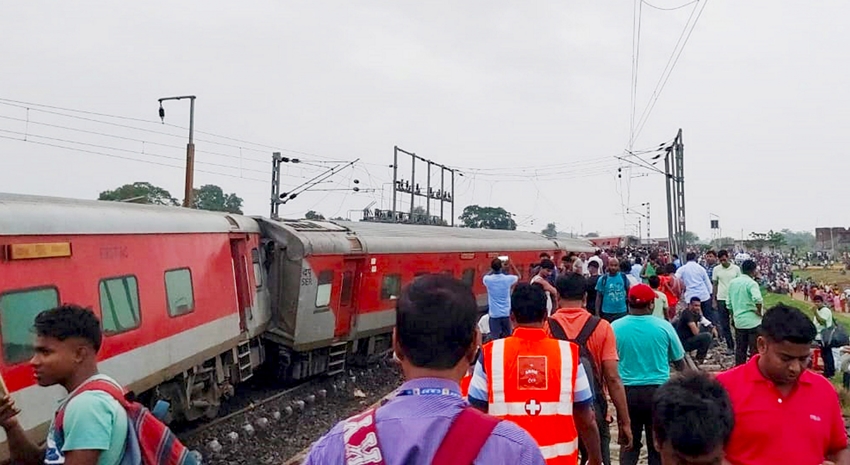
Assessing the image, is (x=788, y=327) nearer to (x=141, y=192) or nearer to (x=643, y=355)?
(x=643, y=355)

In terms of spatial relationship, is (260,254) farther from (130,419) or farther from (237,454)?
(130,419)

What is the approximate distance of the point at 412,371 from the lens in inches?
84.3

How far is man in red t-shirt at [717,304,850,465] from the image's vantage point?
3391 millimetres

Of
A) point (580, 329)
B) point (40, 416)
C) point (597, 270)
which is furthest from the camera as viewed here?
point (597, 270)

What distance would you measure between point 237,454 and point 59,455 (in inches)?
273

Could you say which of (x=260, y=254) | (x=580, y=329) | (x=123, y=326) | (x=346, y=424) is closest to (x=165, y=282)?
(x=123, y=326)

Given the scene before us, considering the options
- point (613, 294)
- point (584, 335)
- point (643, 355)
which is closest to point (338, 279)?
point (613, 294)

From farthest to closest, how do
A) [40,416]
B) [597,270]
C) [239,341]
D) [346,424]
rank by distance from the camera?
[597,270], [239,341], [40,416], [346,424]

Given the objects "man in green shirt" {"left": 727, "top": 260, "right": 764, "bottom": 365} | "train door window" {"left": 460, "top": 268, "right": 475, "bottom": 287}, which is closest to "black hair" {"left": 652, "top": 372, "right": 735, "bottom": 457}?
"man in green shirt" {"left": 727, "top": 260, "right": 764, "bottom": 365}

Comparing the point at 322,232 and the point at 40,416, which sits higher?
the point at 322,232

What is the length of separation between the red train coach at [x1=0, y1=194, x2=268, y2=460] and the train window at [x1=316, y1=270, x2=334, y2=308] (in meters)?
0.92

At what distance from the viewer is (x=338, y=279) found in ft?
45.6

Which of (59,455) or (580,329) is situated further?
(580,329)

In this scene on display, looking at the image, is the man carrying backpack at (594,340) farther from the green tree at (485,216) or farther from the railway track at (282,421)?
the green tree at (485,216)
